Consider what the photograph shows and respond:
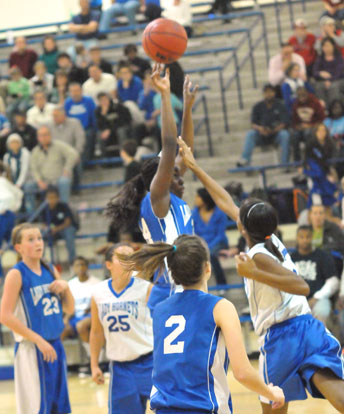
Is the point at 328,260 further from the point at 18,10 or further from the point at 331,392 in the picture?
the point at 18,10

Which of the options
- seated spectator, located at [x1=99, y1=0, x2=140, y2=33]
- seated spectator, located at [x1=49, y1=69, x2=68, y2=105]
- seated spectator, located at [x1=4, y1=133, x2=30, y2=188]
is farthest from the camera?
seated spectator, located at [x1=99, y1=0, x2=140, y2=33]

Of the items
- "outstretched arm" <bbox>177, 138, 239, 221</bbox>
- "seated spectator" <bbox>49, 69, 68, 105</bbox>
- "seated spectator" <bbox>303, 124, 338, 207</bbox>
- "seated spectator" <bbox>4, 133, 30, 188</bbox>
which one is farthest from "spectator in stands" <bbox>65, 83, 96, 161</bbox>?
"outstretched arm" <bbox>177, 138, 239, 221</bbox>

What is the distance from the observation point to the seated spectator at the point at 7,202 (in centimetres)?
1002

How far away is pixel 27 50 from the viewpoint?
44.1ft

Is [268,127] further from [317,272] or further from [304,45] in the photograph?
[317,272]

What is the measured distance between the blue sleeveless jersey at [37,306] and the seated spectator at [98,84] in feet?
22.6

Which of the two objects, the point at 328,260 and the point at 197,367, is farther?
the point at 328,260

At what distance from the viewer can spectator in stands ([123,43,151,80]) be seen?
12234mm

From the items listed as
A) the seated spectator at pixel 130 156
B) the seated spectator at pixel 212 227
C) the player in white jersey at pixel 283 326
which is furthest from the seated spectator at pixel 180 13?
the player in white jersey at pixel 283 326

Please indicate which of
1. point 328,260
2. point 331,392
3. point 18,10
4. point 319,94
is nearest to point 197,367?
point 331,392

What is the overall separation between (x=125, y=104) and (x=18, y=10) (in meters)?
7.25

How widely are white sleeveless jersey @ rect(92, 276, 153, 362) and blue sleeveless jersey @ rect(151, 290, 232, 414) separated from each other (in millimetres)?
1697

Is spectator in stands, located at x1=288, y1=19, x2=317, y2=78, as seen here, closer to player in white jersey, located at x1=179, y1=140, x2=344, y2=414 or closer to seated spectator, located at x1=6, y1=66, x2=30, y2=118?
seated spectator, located at x1=6, y1=66, x2=30, y2=118

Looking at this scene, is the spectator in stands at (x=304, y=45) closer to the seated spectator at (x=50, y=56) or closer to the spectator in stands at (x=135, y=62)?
the spectator in stands at (x=135, y=62)
